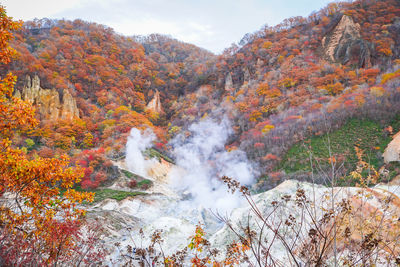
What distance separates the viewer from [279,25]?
48219 millimetres

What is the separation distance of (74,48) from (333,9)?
51.0 metres

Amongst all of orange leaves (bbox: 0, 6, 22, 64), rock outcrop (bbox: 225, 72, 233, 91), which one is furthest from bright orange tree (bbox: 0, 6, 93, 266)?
rock outcrop (bbox: 225, 72, 233, 91)

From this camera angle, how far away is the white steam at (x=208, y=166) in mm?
12711

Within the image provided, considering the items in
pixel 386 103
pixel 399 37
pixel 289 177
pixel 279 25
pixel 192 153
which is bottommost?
pixel 192 153

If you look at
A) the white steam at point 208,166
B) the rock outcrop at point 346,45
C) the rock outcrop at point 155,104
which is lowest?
the white steam at point 208,166

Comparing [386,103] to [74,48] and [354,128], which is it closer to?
[354,128]

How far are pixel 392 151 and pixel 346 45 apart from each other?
28513 mm

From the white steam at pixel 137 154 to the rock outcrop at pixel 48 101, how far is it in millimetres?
9773

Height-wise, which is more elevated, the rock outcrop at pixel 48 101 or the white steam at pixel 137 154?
the rock outcrop at pixel 48 101

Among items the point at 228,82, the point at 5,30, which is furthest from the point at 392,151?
the point at 228,82

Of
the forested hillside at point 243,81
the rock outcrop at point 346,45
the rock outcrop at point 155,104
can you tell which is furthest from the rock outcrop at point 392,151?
the rock outcrop at point 155,104

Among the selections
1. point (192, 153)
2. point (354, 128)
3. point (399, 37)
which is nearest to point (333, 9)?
point (399, 37)

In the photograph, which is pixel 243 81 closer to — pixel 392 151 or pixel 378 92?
pixel 378 92

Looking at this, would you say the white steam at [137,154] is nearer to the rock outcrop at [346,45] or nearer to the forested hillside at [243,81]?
the forested hillside at [243,81]
